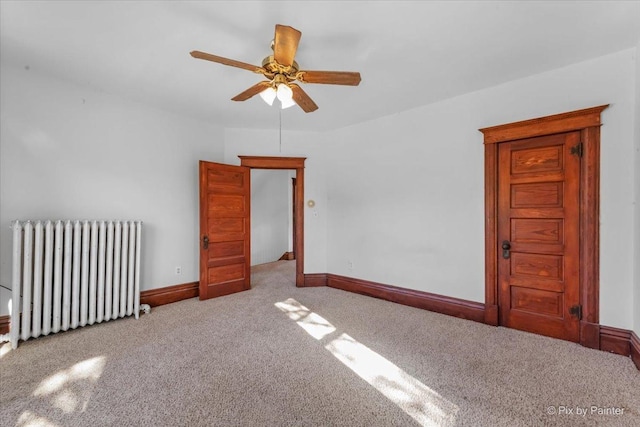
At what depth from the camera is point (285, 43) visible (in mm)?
1663

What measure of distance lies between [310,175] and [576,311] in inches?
138

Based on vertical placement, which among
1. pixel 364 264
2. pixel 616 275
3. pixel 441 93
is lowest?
pixel 364 264

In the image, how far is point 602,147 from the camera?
2.29 m

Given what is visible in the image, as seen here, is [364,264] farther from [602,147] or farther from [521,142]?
[602,147]

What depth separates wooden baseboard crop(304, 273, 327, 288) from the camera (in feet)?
14.3

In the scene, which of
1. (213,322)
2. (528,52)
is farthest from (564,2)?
(213,322)

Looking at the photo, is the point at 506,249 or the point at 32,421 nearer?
the point at 32,421

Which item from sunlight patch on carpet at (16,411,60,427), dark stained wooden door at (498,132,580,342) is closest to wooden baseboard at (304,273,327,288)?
dark stained wooden door at (498,132,580,342)

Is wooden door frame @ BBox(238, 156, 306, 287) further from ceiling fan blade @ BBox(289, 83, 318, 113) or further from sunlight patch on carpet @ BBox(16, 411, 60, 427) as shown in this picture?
sunlight patch on carpet @ BBox(16, 411, 60, 427)

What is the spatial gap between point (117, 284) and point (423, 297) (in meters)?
3.48

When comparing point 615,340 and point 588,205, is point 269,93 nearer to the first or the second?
point 588,205

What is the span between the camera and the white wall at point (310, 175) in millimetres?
4289

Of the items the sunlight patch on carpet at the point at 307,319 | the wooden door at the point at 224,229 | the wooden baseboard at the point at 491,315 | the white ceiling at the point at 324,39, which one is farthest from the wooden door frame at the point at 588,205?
the wooden door at the point at 224,229

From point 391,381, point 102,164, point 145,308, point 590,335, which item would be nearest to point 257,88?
point 102,164
